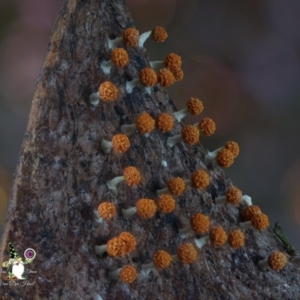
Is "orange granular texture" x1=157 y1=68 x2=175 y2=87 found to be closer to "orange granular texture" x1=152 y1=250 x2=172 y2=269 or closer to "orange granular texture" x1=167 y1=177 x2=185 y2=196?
"orange granular texture" x1=167 y1=177 x2=185 y2=196

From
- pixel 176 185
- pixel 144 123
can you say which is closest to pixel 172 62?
pixel 144 123

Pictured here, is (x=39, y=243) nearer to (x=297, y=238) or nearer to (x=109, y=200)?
(x=109, y=200)

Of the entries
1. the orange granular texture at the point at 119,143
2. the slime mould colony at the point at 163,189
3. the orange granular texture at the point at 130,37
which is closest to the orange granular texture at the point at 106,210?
the slime mould colony at the point at 163,189

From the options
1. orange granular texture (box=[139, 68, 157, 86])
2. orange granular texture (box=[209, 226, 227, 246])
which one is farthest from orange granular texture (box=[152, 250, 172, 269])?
orange granular texture (box=[139, 68, 157, 86])

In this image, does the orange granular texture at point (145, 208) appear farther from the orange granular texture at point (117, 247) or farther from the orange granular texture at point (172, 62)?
the orange granular texture at point (172, 62)

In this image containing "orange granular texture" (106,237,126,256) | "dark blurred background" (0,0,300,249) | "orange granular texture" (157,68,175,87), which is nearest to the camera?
"orange granular texture" (106,237,126,256)

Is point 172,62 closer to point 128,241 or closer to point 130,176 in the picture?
point 130,176

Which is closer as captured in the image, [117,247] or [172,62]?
[117,247]

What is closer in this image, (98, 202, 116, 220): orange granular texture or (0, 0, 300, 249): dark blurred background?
(98, 202, 116, 220): orange granular texture
